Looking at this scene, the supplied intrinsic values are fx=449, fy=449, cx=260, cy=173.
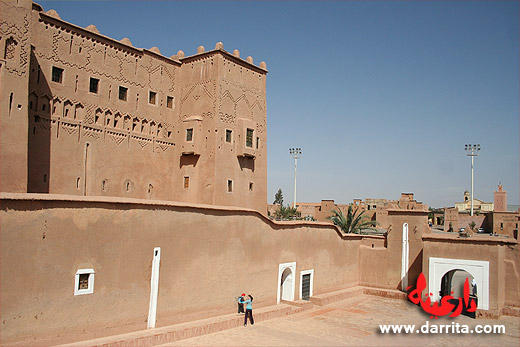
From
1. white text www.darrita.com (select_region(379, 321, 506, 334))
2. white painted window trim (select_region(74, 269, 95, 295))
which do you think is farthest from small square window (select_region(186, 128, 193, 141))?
white text www.darrita.com (select_region(379, 321, 506, 334))

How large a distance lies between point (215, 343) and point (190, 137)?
9.35 metres

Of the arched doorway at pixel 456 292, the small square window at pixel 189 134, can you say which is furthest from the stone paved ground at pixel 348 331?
the small square window at pixel 189 134

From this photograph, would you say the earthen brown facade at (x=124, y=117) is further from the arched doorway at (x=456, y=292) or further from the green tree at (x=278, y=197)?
the green tree at (x=278, y=197)

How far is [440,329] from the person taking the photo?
14.8 meters

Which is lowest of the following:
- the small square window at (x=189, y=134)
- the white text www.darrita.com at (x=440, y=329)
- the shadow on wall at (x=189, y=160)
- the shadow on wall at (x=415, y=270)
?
the white text www.darrita.com at (x=440, y=329)

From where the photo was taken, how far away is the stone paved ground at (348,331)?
39.8 feet

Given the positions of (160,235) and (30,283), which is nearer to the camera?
(30,283)

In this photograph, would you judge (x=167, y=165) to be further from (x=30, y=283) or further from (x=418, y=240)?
(x=418, y=240)

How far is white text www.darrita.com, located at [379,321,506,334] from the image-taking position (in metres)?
14.4

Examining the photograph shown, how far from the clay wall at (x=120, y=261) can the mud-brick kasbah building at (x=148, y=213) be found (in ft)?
0.10

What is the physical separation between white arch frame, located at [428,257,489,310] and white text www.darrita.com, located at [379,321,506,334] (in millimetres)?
1489

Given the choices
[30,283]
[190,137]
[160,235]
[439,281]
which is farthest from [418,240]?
[30,283]

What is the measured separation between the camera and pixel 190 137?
60.6 ft

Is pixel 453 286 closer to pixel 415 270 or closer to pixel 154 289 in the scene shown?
pixel 415 270
